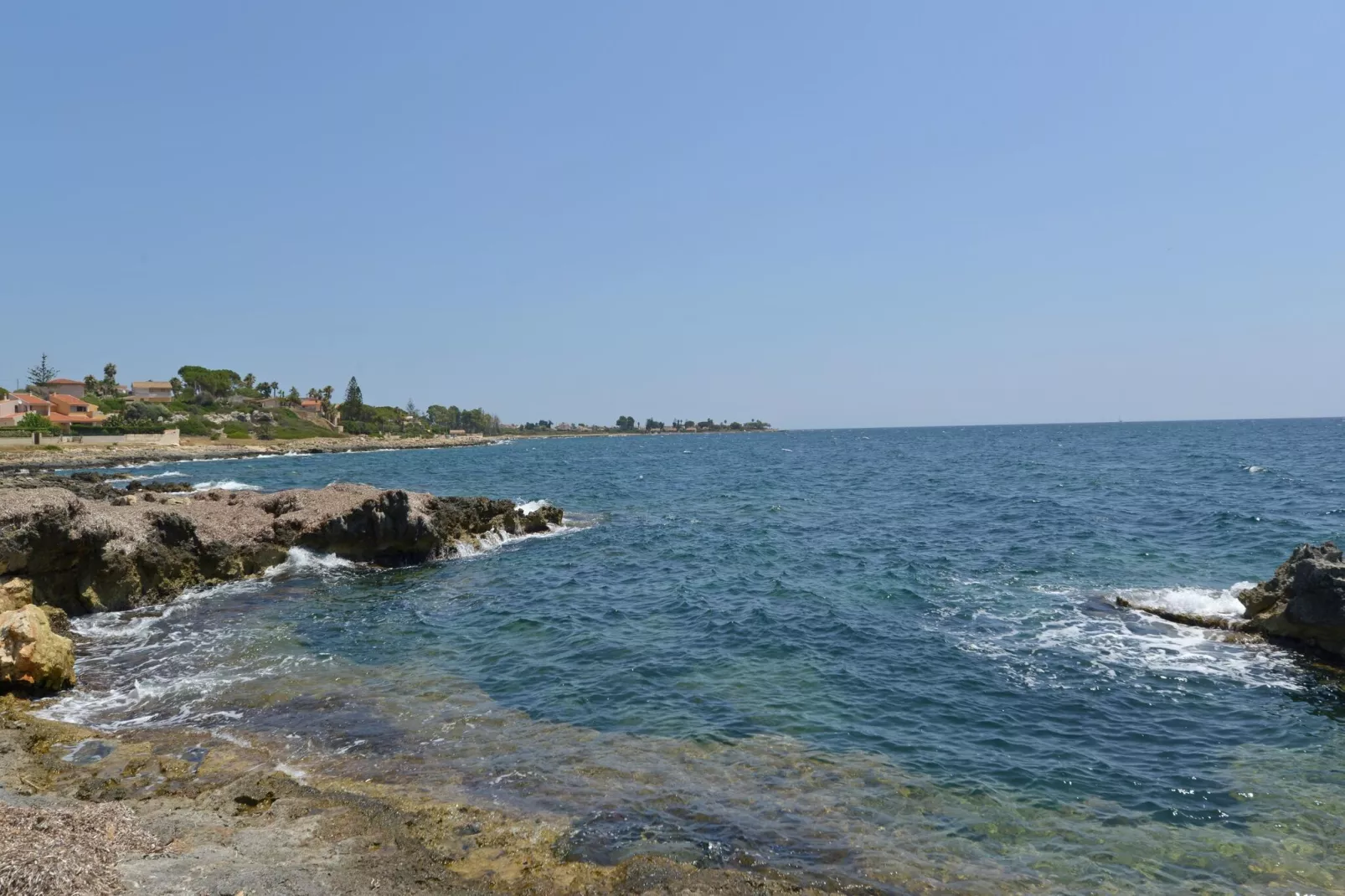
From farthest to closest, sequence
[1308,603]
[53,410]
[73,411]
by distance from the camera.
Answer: [73,411]
[53,410]
[1308,603]

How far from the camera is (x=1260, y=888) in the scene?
8758mm

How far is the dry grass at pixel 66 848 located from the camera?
6.65 m

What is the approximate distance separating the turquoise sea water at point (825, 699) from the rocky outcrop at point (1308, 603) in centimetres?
79

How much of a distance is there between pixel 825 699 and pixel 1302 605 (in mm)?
11814

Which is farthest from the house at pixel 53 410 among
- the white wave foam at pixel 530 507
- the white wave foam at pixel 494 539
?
the white wave foam at pixel 494 539

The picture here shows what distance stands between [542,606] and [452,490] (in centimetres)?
3872

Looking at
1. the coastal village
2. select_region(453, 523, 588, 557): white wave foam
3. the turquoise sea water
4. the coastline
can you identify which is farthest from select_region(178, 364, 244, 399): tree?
the coastline

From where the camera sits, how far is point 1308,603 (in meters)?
17.3

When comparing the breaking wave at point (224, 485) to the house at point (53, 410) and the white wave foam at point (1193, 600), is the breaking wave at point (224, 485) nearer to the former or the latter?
the white wave foam at point (1193, 600)

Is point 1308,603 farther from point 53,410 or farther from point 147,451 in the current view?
point 53,410

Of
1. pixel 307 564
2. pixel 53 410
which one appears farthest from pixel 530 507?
pixel 53 410

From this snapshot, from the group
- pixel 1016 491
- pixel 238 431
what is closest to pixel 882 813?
pixel 1016 491

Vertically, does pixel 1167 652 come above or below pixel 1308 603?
below

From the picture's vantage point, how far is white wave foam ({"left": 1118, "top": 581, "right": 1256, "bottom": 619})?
67.6 feet
